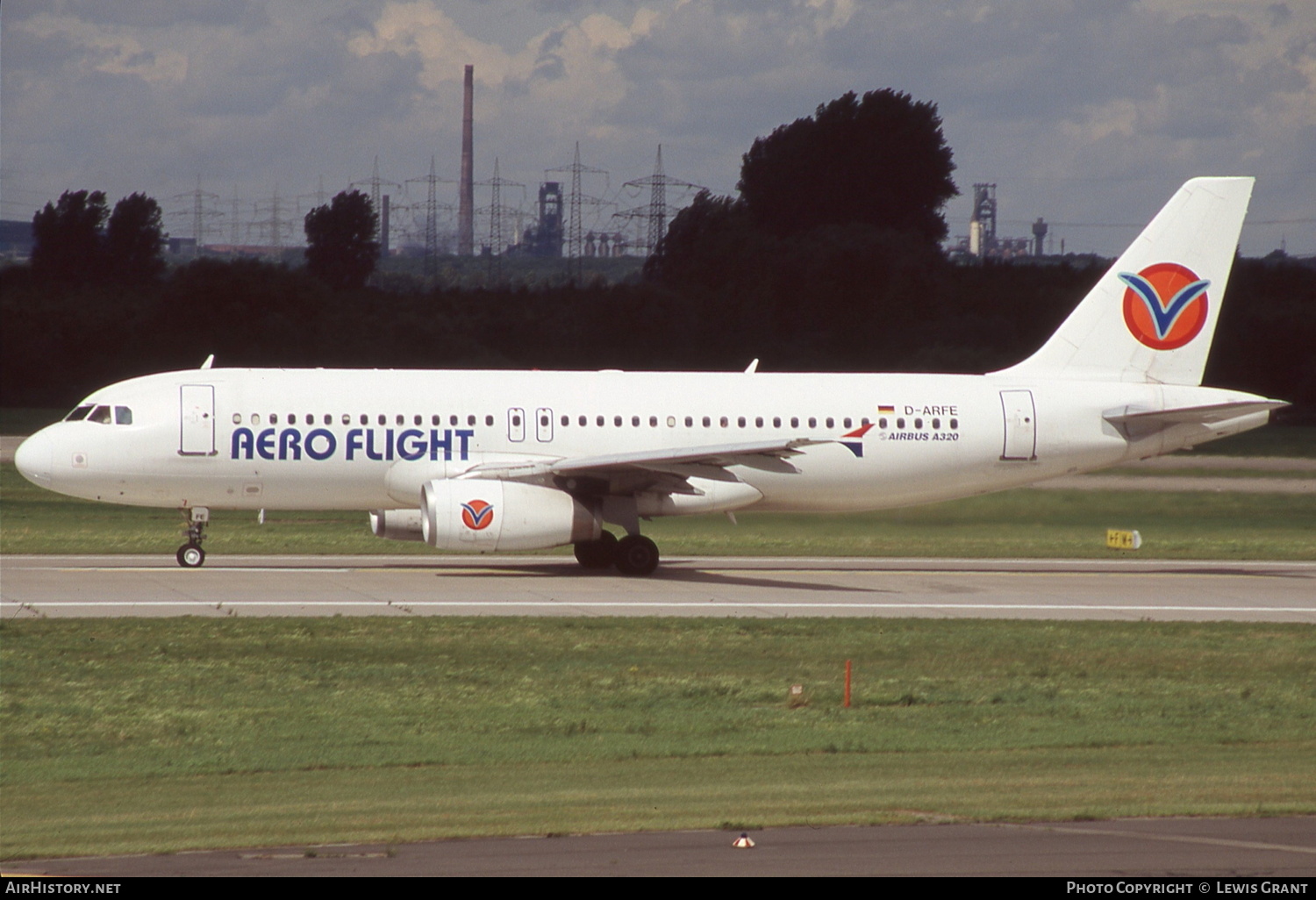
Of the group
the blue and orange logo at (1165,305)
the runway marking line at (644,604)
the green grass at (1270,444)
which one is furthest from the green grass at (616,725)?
the green grass at (1270,444)

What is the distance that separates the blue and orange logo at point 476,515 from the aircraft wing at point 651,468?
4.71ft

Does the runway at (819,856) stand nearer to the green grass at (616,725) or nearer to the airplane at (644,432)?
the green grass at (616,725)

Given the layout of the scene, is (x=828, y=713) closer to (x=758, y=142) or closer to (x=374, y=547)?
(x=374, y=547)

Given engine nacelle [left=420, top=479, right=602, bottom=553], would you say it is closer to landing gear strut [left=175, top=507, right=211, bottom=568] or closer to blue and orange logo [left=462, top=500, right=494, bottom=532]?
blue and orange logo [left=462, top=500, right=494, bottom=532]

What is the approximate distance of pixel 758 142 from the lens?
10719 centimetres

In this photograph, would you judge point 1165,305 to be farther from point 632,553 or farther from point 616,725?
point 616,725

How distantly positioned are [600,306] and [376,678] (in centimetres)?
6069

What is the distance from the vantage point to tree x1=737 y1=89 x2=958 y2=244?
102375 mm

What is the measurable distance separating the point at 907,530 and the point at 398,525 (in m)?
12.1

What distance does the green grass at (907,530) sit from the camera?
3462 cm

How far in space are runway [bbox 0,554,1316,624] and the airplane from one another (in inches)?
48.0

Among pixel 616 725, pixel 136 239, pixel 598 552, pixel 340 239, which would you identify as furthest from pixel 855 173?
pixel 616 725

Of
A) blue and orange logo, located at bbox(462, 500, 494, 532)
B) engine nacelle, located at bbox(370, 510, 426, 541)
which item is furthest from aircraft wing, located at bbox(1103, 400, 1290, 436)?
engine nacelle, located at bbox(370, 510, 426, 541)

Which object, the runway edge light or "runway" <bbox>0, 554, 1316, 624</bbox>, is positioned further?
the runway edge light
